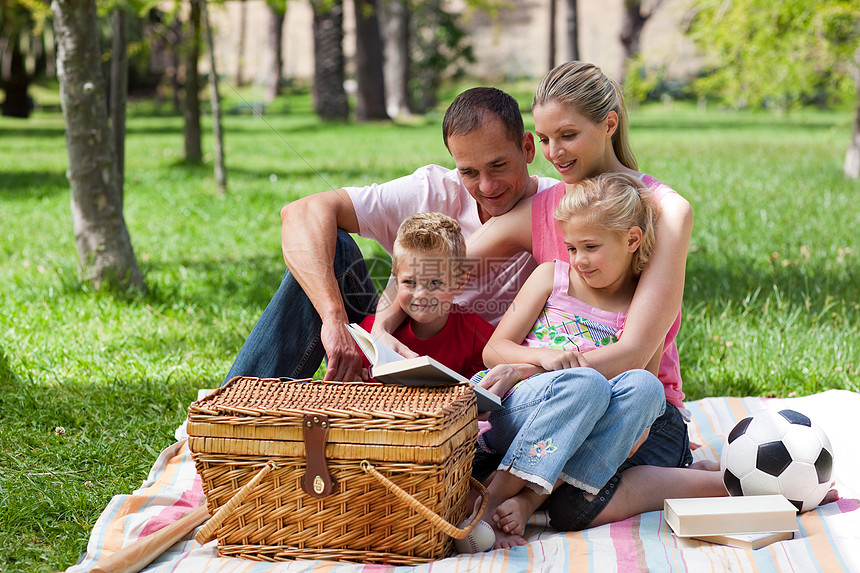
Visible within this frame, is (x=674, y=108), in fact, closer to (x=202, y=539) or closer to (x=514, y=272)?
(x=514, y=272)

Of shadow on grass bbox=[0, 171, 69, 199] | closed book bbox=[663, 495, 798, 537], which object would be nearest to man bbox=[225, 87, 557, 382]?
closed book bbox=[663, 495, 798, 537]

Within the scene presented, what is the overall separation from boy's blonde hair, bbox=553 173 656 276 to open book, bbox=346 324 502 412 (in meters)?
0.54

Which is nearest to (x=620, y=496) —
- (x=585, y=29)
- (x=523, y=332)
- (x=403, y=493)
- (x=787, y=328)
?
(x=523, y=332)

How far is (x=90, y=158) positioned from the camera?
4453 mm

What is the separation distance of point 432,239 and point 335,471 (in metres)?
0.75

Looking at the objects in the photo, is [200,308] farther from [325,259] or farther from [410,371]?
[410,371]

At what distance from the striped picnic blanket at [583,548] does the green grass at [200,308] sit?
15 centimetres

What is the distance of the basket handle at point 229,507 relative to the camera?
195 cm

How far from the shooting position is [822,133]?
15633mm

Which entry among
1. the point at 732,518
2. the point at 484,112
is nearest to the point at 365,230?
the point at 484,112

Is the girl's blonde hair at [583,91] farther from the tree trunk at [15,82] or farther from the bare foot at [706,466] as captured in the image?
the tree trunk at [15,82]

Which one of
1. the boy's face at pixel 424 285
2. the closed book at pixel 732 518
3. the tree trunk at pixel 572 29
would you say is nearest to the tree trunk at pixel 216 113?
the tree trunk at pixel 572 29

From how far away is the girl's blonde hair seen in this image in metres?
2.19

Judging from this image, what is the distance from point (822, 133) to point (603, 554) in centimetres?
1578
